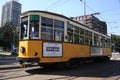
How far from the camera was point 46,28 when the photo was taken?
530 inches

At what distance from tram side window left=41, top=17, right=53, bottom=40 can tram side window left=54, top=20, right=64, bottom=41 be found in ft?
1.41

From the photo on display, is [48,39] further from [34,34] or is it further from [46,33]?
[34,34]

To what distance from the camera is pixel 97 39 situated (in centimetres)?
2131

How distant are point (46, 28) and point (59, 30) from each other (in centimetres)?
115

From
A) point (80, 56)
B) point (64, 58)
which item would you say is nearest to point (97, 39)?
A: point (80, 56)

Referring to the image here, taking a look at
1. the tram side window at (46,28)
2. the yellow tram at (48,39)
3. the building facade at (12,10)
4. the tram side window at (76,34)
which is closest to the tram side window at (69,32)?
the yellow tram at (48,39)

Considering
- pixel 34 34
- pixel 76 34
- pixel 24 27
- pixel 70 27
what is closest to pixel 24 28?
pixel 24 27

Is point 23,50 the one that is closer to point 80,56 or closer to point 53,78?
point 53,78

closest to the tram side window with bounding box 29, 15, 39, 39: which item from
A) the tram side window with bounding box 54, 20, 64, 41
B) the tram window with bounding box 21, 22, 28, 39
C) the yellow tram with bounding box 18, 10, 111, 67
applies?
the yellow tram with bounding box 18, 10, 111, 67

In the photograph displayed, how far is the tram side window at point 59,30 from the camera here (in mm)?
14055

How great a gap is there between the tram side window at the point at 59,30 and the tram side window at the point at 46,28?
431 millimetres

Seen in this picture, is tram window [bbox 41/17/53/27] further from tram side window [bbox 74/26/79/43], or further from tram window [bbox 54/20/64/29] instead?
tram side window [bbox 74/26/79/43]

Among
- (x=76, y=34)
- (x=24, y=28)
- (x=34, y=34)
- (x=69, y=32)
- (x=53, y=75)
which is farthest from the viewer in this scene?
(x=76, y=34)

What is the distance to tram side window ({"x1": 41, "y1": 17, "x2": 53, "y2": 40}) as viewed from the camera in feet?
43.6
